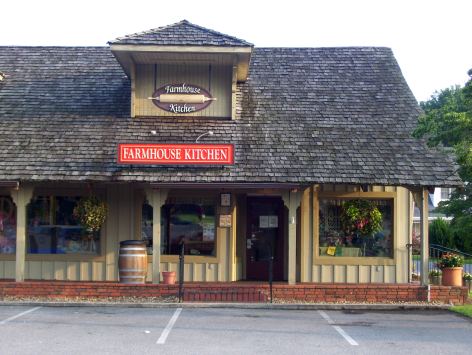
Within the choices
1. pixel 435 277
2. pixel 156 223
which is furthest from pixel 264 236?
pixel 435 277

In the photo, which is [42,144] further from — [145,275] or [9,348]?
[9,348]

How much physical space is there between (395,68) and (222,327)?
424 inches

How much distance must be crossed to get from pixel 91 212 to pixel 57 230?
142 cm

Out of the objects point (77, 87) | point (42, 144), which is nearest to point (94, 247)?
point (42, 144)

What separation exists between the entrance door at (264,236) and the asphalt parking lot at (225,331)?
3.51 metres

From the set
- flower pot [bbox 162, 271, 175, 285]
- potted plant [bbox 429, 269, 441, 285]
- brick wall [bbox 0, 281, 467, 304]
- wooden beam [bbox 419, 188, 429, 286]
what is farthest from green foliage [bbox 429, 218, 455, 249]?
flower pot [bbox 162, 271, 175, 285]

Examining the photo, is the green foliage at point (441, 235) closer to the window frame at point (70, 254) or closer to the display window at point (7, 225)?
the window frame at point (70, 254)

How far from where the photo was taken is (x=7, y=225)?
717 inches

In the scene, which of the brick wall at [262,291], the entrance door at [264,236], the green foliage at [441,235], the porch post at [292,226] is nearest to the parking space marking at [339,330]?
the brick wall at [262,291]

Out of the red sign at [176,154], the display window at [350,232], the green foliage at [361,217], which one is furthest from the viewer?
the display window at [350,232]

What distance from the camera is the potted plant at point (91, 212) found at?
17141 millimetres

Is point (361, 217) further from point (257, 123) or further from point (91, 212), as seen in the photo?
point (91, 212)

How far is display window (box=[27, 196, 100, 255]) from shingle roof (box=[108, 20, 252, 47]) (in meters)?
4.08

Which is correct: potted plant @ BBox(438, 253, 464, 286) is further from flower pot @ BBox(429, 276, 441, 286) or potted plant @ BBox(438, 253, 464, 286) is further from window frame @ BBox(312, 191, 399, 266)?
window frame @ BBox(312, 191, 399, 266)
